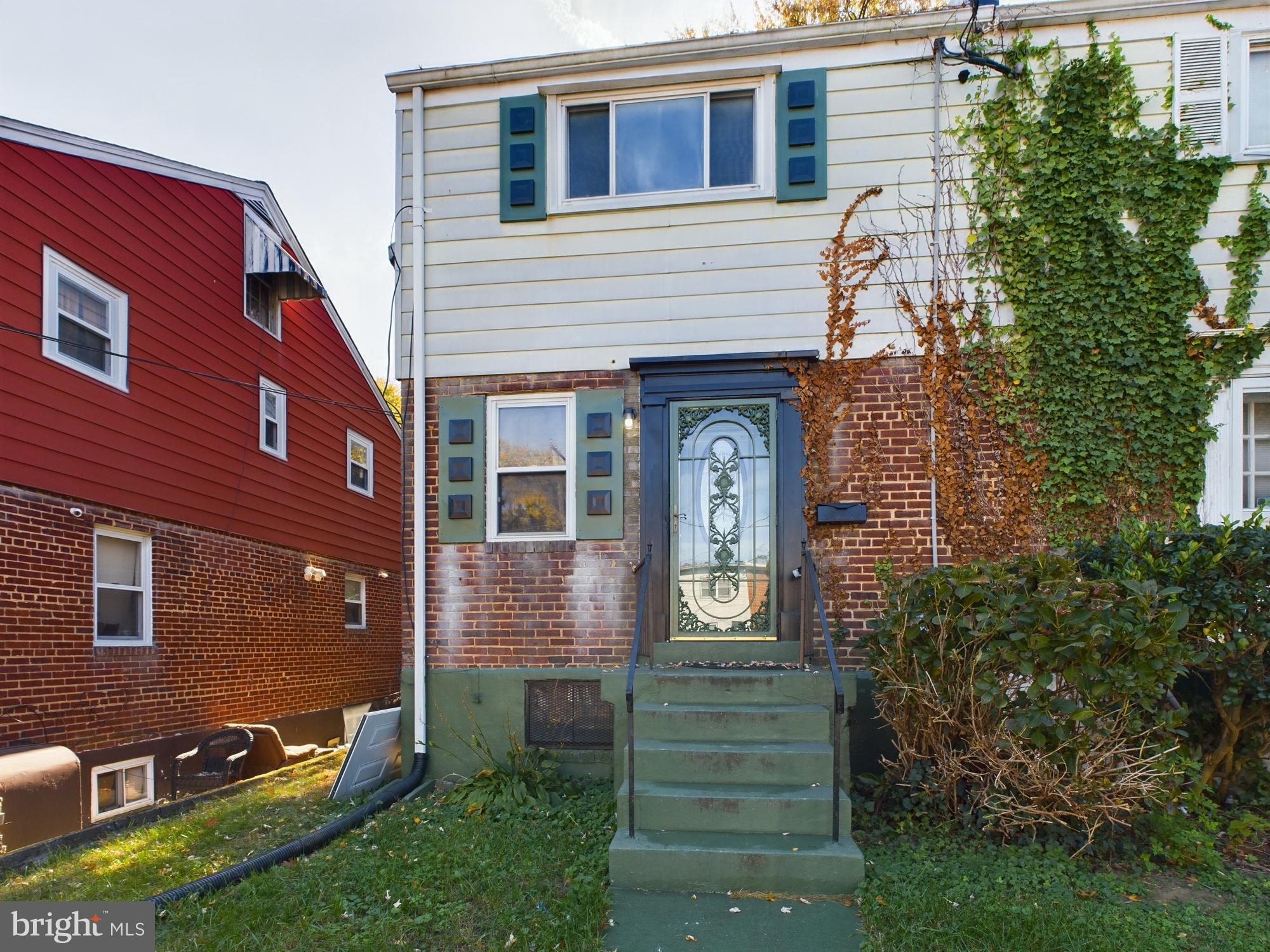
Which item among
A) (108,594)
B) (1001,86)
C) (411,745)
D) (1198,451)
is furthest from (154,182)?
(1198,451)

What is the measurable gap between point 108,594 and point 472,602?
3943 mm

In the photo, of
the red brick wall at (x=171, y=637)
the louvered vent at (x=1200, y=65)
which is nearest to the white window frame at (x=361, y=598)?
the red brick wall at (x=171, y=637)

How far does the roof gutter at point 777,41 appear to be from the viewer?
5.77 meters

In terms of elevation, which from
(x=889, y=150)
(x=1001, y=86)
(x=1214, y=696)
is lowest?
(x=1214, y=696)

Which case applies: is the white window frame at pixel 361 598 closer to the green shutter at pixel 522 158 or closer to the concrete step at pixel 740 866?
the green shutter at pixel 522 158

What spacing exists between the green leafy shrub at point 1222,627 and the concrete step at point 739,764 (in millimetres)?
2005

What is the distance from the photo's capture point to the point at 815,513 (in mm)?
5848

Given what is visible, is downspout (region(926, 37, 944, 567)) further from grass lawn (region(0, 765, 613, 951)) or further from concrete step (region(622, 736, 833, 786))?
grass lawn (region(0, 765, 613, 951))

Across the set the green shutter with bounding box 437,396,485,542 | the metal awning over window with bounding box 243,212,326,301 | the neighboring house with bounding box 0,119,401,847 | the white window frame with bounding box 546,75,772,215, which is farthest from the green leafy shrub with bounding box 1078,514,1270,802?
the metal awning over window with bounding box 243,212,326,301

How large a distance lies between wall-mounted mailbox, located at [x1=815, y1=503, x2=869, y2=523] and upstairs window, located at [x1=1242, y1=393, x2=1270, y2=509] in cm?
271

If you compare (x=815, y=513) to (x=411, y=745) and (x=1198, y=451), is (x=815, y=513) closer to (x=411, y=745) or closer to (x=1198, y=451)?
(x=1198, y=451)

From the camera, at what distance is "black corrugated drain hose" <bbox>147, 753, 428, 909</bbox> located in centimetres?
391

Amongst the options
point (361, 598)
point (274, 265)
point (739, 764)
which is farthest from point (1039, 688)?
point (361, 598)

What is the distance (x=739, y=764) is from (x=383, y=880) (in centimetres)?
199
